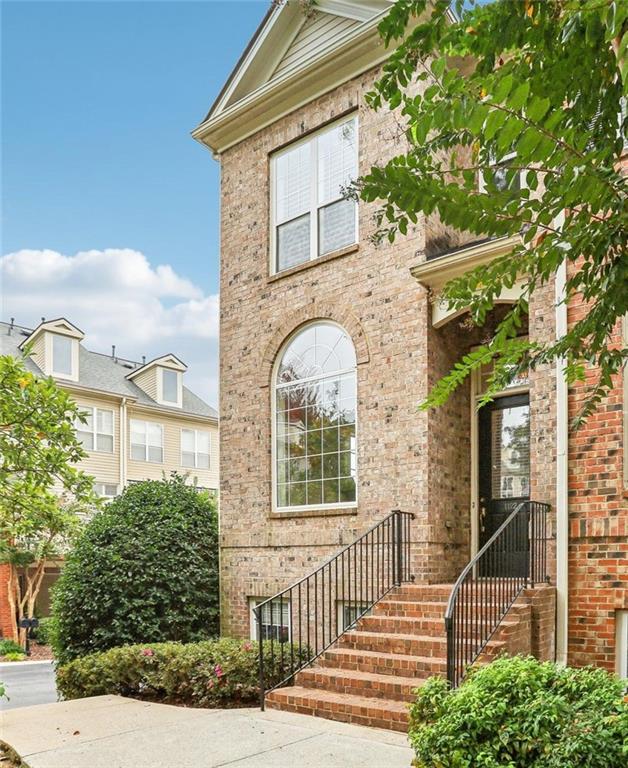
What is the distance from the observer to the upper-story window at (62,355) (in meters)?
24.1

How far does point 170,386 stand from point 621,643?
22.0 meters

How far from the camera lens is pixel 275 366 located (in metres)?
10.7

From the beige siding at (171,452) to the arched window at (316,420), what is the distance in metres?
15.2

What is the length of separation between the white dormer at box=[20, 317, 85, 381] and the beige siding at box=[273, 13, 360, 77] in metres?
15.4

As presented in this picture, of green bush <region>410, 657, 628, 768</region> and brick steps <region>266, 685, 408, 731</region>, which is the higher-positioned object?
green bush <region>410, 657, 628, 768</region>

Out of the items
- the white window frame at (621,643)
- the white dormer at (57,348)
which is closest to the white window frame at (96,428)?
the white dormer at (57,348)

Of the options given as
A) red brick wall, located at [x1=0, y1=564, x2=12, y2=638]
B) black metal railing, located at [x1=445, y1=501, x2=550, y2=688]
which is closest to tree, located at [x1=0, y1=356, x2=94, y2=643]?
black metal railing, located at [x1=445, y1=501, x2=550, y2=688]

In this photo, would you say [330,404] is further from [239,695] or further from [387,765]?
[387,765]

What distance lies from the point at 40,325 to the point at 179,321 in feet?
90.6

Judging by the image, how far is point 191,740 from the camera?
6.07 m

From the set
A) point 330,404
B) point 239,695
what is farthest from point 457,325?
point 239,695

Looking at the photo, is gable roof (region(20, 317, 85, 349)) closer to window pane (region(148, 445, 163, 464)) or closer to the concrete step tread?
window pane (region(148, 445, 163, 464))

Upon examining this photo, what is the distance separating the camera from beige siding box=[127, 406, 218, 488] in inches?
1008

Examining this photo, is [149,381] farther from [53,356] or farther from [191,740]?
[191,740]
